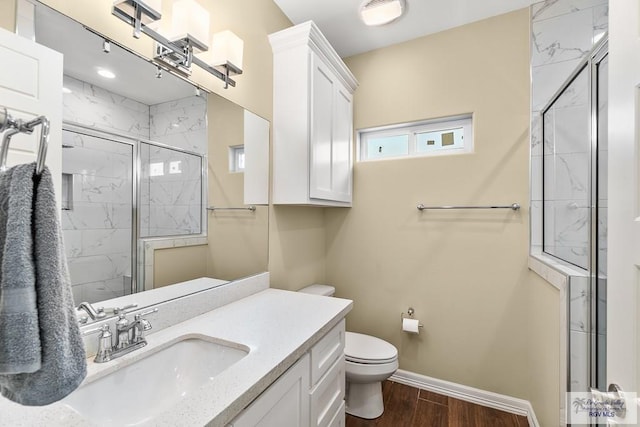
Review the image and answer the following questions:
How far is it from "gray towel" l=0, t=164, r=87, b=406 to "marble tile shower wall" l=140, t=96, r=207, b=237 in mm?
700

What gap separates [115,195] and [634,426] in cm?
151

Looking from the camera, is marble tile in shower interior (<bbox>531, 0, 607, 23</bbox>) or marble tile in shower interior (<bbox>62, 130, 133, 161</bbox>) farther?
marble tile in shower interior (<bbox>531, 0, 607, 23</bbox>)

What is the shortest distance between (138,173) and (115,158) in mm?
90

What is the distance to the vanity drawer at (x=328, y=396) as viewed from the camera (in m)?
1.16

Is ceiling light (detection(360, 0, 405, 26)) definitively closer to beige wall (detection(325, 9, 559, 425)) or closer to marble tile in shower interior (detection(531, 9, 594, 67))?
beige wall (detection(325, 9, 559, 425))

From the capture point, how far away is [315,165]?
1798mm

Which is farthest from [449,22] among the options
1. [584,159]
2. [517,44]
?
[584,159]

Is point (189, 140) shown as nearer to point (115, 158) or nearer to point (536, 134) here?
point (115, 158)

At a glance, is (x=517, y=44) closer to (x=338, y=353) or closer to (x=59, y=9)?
(x=338, y=353)

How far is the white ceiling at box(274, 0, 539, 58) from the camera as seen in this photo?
1890mm

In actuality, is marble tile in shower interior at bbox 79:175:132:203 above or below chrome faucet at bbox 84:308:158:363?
above

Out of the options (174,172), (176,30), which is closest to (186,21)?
(176,30)

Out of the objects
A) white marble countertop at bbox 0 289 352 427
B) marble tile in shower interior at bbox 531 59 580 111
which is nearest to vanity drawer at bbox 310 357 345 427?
white marble countertop at bbox 0 289 352 427

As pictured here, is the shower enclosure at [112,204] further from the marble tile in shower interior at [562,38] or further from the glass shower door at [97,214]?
the marble tile in shower interior at [562,38]
